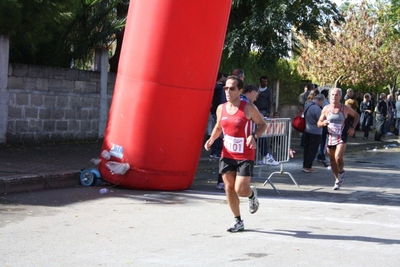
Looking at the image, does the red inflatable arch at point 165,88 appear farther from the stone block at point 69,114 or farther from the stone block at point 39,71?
the stone block at point 69,114

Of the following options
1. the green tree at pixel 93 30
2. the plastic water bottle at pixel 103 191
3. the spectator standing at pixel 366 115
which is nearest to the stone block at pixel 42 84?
the green tree at pixel 93 30

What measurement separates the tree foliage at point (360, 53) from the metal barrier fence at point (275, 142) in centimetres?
2652

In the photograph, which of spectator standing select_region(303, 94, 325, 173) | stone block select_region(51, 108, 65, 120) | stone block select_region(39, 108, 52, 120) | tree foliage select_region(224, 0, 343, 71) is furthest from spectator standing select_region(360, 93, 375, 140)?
stone block select_region(39, 108, 52, 120)

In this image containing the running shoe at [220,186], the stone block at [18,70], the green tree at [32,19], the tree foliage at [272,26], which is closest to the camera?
the running shoe at [220,186]

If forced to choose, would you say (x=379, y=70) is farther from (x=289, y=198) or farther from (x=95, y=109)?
(x=289, y=198)

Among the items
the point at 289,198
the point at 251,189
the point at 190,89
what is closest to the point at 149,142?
the point at 190,89

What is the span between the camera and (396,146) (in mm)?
25391

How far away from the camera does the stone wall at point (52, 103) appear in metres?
15.9

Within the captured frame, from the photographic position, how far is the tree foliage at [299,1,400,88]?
40656 mm

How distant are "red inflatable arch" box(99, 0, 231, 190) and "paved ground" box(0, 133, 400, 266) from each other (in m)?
0.45

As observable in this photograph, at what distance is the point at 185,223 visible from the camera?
29.4 feet

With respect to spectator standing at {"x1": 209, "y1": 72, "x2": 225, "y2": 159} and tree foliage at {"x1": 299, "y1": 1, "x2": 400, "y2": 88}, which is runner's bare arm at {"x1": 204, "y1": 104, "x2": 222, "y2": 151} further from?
tree foliage at {"x1": 299, "y1": 1, "x2": 400, "y2": 88}

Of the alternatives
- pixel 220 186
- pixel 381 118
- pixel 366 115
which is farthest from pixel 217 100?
pixel 366 115

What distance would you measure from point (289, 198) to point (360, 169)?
549cm
